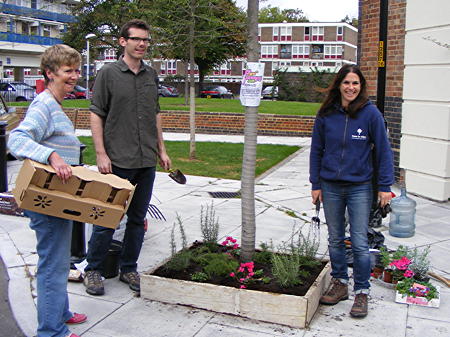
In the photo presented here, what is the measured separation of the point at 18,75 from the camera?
5872 centimetres

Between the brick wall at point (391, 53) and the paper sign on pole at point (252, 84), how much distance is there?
5974 mm

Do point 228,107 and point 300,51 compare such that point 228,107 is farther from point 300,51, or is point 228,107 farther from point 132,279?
point 300,51

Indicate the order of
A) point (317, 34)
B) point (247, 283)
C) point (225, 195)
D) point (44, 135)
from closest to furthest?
point (44, 135) → point (247, 283) → point (225, 195) → point (317, 34)

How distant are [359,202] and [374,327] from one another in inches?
37.4

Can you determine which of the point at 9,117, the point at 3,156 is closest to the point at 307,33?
the point at 9,117

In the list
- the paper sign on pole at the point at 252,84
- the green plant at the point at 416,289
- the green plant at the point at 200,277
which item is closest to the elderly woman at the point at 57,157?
the green plant at the point at 200,277

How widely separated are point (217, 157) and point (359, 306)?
9.57 meters

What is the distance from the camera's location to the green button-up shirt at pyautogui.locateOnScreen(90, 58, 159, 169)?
4551 millimetres

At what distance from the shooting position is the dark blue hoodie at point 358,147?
169 inches

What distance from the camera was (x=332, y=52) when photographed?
87688 mm

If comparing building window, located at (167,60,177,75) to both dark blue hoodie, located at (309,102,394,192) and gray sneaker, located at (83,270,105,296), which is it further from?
dark blue hoodie, located at (309,102,394,192)

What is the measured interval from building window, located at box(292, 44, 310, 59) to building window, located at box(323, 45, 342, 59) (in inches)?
118

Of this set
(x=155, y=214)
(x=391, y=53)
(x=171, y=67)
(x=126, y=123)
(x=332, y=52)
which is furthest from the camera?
(x=171, y=67)

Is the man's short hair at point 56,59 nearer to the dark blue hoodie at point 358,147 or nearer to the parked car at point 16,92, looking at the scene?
the dark blue hoodie at point 358,147
